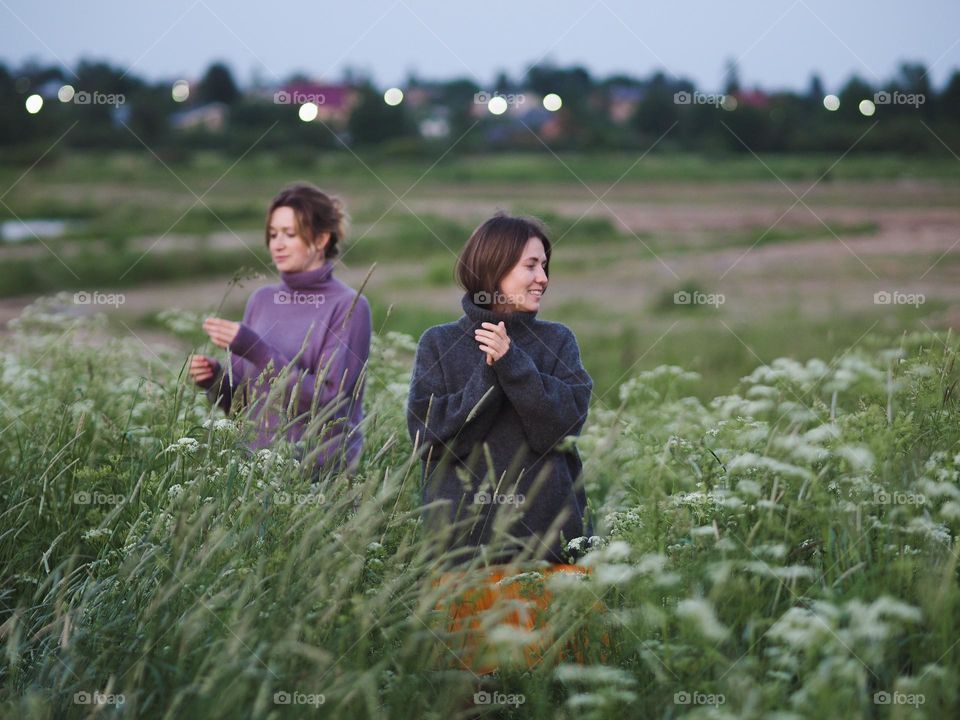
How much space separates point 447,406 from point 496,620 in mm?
978

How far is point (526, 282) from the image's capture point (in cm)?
338

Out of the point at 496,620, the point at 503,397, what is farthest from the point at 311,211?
the point at 496,620

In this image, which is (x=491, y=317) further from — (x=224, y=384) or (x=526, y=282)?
(x=224, y=384)

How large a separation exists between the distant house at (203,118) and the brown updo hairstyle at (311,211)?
23260 mm

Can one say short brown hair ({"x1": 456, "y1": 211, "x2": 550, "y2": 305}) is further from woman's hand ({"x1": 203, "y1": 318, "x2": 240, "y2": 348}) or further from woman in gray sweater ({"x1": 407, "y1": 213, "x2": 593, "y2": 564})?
woman's hand ({"x1": 203, "y1": 318, "x2": 240, "y2": 348})

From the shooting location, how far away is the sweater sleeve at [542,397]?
323 centimetres

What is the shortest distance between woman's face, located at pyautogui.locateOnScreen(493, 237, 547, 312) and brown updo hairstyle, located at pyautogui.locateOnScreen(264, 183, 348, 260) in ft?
3.72

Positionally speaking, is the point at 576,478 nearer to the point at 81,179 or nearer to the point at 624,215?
the point at 624,215

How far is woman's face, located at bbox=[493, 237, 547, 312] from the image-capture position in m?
3.38

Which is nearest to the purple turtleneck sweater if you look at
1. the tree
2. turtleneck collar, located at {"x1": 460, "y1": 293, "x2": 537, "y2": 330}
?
turtleneck collar, located at {"x1": 460, "y1": 293, "x2": 537, "y2": 330}

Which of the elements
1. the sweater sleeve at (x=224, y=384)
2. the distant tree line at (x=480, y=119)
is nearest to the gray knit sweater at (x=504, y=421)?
the sweater sleeve at (x=224, y=384)

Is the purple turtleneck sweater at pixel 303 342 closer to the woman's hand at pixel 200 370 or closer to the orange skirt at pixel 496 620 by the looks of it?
the woman's hand at pixel 200 370

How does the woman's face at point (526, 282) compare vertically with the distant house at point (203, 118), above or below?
below

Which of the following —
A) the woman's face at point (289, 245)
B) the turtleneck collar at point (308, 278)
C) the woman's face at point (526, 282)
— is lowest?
the woman's face at point (526, 282)
